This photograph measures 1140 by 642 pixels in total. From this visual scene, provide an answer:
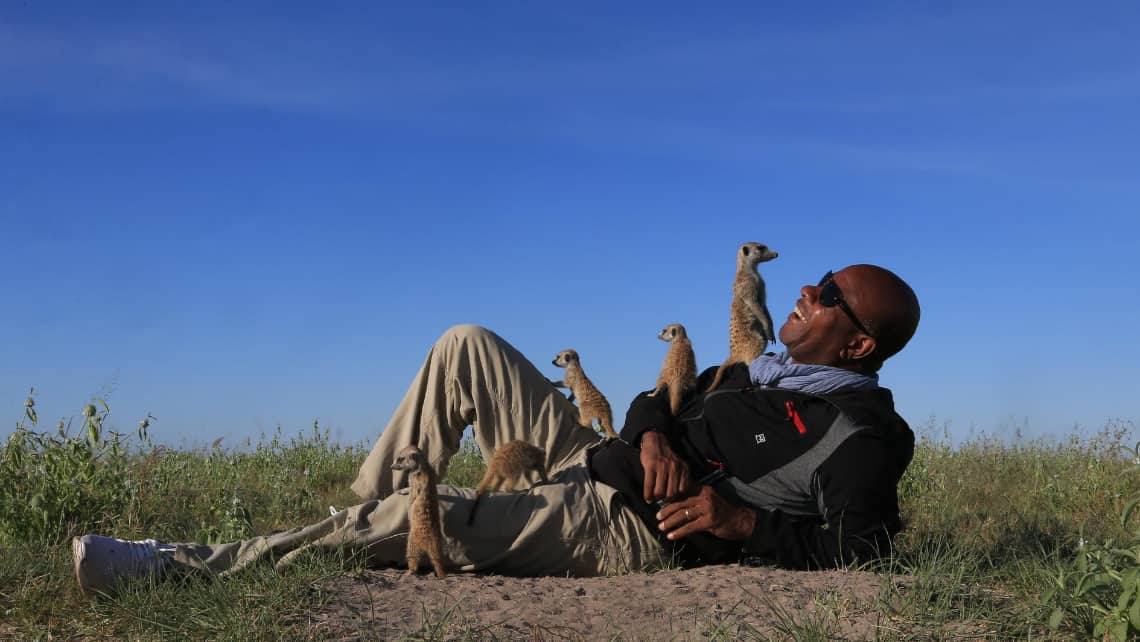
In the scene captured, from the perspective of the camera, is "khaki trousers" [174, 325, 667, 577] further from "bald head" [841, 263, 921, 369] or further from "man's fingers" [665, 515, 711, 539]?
"bald head" [841, 263, 921, 369]

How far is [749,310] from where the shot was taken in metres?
5.84

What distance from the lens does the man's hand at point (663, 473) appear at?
402 centimetres

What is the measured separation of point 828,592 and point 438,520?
1.55 meters

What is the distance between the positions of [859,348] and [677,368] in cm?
112

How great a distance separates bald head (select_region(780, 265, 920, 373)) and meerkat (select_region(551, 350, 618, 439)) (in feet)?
4.29

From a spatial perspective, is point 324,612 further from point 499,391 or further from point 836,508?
point 836,508

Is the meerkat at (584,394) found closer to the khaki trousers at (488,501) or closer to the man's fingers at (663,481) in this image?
the khaki trousers at (488,501)

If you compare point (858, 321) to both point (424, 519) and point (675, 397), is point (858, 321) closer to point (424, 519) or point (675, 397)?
point (675, 397)

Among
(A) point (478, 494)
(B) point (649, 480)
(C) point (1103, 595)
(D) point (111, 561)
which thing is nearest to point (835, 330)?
(B) point (649, 480)

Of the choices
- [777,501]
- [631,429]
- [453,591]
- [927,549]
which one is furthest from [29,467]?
[927,549]

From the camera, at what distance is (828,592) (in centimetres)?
362

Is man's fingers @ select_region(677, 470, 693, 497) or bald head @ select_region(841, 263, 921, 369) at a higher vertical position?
bald head @ select_region(841, 263, 921, 369)

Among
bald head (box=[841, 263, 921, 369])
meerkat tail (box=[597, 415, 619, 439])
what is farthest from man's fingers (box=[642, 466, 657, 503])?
meerkat tail (box=[597, 415, 619, 439])

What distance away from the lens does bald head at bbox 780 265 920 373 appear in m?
4.15
